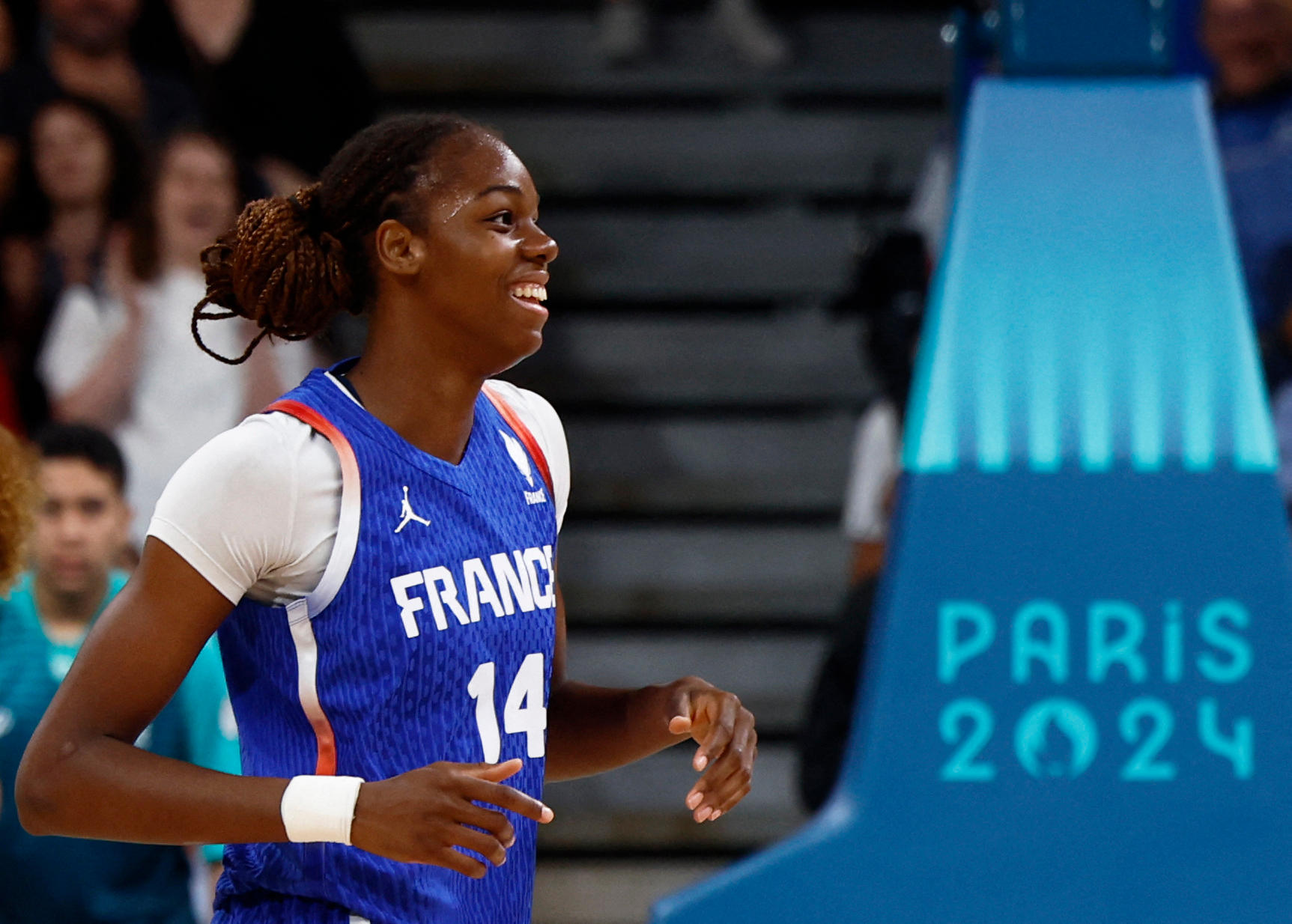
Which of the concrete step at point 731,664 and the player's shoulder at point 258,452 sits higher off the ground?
the concrete step at point 731,664

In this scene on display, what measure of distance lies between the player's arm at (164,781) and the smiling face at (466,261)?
38 cm

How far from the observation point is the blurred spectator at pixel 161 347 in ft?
14.6

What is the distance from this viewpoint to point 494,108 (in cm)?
548

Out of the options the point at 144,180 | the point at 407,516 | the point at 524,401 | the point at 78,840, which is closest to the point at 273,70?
the point at 144,180

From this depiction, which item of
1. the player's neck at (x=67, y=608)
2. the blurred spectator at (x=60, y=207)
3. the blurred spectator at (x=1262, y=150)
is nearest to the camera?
the player's neck at (x=67, y=608)

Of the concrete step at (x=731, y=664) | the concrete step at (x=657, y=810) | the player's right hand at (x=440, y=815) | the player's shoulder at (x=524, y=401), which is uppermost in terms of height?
the concrete step at (x=731, y=664)

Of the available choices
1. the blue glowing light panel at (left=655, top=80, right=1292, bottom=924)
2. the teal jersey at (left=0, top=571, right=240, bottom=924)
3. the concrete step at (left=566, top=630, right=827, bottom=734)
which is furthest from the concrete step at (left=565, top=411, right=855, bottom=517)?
→ the blue glowing light panel at (left=655, top=80, right=1292, bottom=924)

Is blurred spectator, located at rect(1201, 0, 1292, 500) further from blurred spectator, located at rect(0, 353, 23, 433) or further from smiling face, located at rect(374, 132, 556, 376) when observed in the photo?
blurred spectator, located at rect(0, 353, 23, 433)

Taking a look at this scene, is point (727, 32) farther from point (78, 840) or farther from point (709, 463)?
point (78, 840)

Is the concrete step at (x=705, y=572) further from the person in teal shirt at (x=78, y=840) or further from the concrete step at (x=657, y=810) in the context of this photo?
the person in teal shirt at (x=78, y=840)

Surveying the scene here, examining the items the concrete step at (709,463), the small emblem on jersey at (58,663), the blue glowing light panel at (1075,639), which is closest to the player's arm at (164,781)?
the blue glowing light panel at (1075,639)

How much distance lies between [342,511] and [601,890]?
3298 mm

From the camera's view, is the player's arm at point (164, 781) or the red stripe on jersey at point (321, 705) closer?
the player's arm at point (164, 781)

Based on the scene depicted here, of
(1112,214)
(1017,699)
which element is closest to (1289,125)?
(1112,214)
